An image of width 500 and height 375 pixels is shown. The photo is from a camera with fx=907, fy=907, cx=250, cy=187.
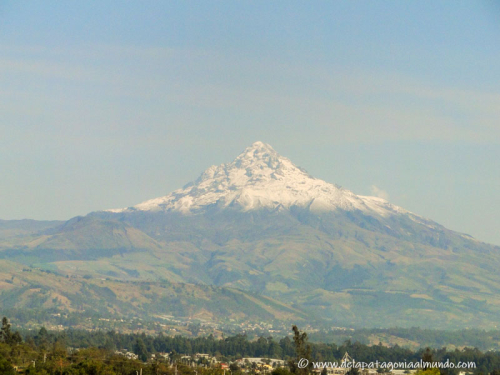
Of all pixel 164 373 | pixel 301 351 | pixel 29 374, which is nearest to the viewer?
pixel 29 374

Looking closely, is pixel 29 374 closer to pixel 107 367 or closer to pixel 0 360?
pixel 0 360

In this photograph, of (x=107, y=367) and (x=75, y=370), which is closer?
(x=75, y=370)

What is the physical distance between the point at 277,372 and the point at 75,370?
41.0 m

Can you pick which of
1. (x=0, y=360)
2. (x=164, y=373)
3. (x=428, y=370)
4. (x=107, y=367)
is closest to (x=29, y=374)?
(x=0, y=360)

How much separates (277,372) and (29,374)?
1945 inches

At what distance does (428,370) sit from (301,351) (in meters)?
24.4

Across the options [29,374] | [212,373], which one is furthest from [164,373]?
[29,374]

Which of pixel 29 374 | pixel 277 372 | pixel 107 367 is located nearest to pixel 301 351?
pixel 277 372

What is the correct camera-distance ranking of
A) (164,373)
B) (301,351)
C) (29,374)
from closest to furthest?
(29,374), (301,351), (164,373)

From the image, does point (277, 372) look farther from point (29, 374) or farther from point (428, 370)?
point (29, 374)

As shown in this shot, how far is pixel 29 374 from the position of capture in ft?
518

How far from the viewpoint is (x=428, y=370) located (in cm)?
16750

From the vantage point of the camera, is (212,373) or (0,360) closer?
(0,360)

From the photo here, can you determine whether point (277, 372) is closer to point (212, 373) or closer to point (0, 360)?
point (212, 373)
